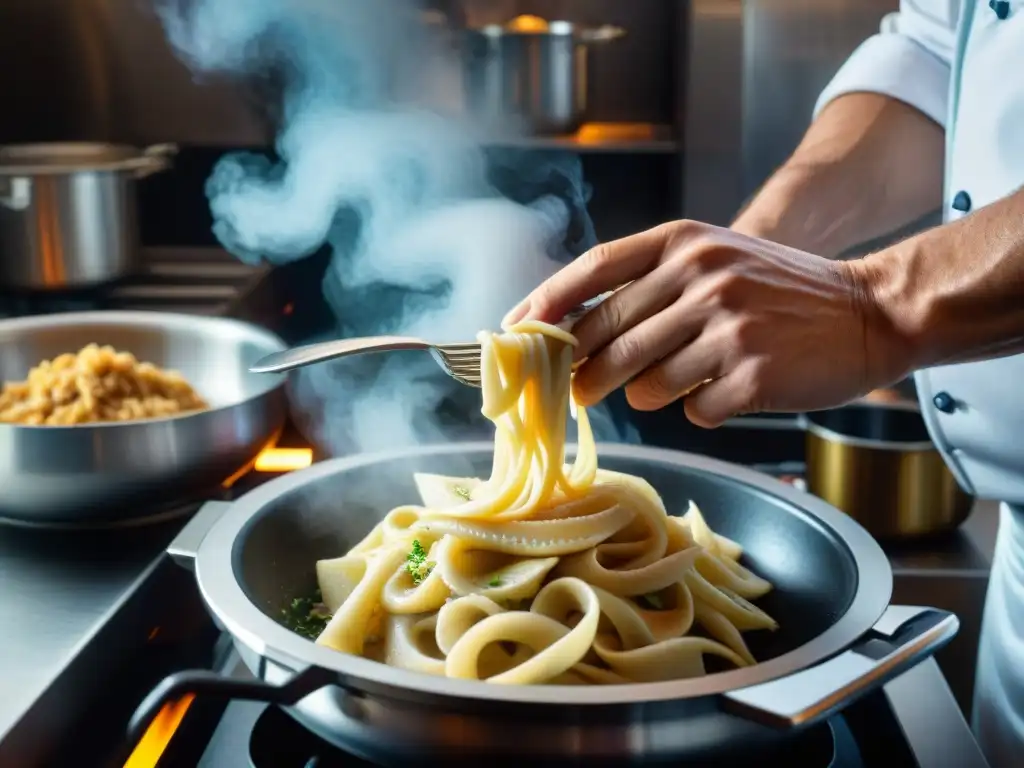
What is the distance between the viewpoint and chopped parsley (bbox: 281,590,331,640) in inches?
46.1

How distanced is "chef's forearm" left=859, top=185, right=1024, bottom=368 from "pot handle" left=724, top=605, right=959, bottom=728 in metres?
0.30

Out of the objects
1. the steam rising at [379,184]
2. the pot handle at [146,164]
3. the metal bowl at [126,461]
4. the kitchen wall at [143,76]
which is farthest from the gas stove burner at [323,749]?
the kitchen wall at [143,76]

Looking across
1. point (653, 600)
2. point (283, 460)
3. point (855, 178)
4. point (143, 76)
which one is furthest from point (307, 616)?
point (143, 76)

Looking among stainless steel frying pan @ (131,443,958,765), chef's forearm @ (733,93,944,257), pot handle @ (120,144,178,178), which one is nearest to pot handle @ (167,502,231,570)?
stainless steel frying pan @ (131,443,958,765)

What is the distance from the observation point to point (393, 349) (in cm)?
113

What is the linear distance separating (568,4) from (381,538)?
2.21 m

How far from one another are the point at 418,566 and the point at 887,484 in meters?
0.90

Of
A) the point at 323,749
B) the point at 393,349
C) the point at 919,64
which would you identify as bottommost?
the point at 323,749

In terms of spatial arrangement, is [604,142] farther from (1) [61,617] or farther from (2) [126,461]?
(1) [61,617]

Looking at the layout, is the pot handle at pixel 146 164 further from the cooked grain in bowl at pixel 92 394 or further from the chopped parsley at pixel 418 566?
the chopped parsley at pixel 418 566

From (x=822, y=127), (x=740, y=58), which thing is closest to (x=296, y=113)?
(x=740, y=58)

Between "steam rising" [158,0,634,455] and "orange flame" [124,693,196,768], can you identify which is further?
"steam rising" [158,0,634,455]

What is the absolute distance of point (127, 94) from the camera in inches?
124

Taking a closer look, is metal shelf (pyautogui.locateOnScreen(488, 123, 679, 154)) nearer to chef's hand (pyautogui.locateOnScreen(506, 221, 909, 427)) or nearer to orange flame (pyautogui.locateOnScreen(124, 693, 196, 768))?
chef's hand (pyautogui.locateOnScreen(506, 221, 909, 427))
